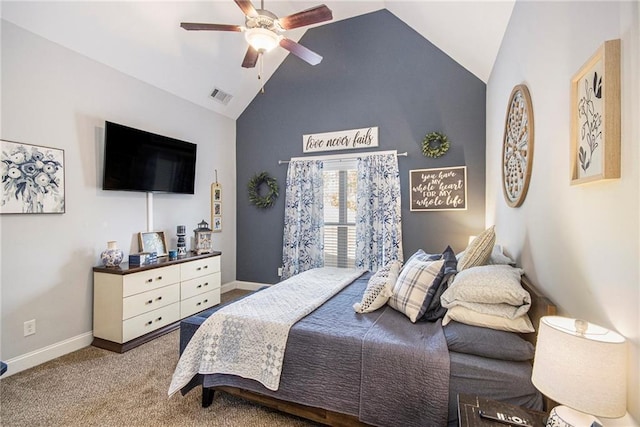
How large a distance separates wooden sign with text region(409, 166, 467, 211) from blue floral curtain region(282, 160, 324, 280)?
1339 mm

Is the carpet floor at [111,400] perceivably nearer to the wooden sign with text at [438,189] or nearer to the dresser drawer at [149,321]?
the dresser drawer at [149,321]

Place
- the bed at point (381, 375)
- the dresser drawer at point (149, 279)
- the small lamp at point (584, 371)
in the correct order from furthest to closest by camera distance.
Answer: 1. the dresser drawer at point (149, 279)
2. the bed at point (381, 375)
3. the small lamp at point (584, 371)

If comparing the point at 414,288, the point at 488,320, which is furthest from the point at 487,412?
the point at 414,288

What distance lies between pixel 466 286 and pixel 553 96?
1114mm

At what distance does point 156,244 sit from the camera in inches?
142

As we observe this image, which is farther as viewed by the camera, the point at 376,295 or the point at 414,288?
the point at 376,295

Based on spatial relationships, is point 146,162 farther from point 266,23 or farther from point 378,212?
point 378,212

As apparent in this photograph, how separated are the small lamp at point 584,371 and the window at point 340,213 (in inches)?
133

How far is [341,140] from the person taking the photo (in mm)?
4277

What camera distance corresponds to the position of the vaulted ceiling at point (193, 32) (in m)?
2.58

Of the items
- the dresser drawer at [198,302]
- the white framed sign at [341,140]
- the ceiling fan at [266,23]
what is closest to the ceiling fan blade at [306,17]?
the ceiling fan at [266,23]

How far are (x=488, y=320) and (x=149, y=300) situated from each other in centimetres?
308

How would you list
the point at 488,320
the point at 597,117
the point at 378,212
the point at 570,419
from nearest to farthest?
the point at 570,419, the point at 597,117, the point at 488,320, the point at 378,212

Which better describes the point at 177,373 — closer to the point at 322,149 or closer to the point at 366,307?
the point at 366,307
